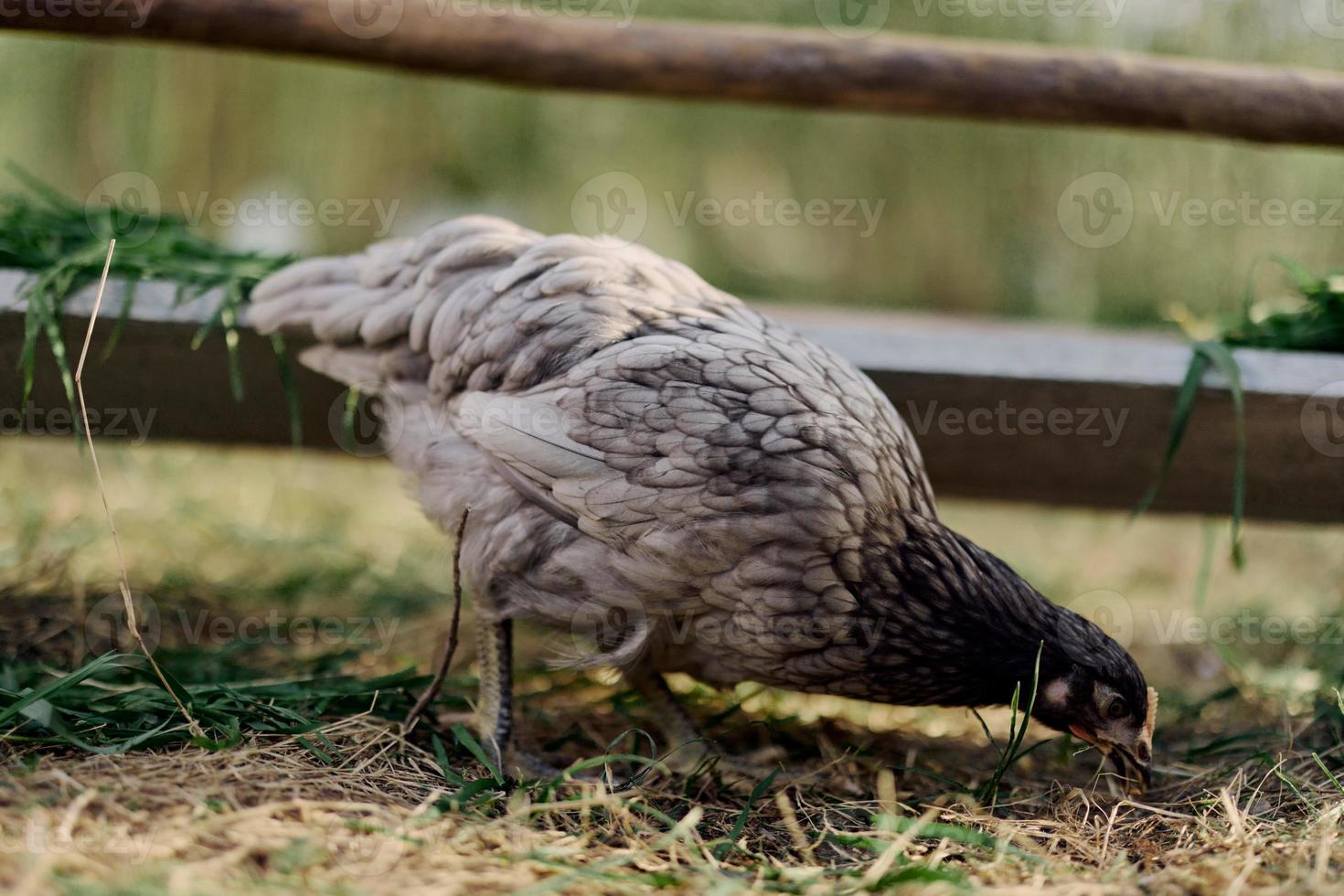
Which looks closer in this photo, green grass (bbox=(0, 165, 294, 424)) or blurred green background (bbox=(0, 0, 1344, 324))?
green grass (bbox=(0, 165, 294, 424))

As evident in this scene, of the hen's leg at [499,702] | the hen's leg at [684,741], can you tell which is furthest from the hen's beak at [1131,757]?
the hen's leg at [499,702]

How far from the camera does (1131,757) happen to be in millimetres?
1905

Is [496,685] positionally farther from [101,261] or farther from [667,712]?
A: [101,261]

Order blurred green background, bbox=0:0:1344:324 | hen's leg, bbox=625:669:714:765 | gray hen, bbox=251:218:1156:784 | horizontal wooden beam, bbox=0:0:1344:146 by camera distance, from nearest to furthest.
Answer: gray hen, bbox=251:218:1156:784, hen's leg, bbox=625:669:714:765, horizontal wooden beam, bbox=0:0:1344:146, blurred green background, bbox=0:0:1344:324

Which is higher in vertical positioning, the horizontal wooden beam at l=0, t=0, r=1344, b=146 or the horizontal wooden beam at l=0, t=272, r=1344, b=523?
the horizontal wooden beam at l=0, t=0, r=1344, b=146

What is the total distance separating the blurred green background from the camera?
16.1 ft

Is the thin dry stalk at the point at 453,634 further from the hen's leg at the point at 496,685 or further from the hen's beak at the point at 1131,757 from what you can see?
the hen's beak at the point at 1131,757

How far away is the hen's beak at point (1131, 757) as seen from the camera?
1.90 m

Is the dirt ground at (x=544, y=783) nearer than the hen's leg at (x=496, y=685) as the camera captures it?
Yes

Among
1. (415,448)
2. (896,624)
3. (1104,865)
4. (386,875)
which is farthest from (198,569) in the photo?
(1104,865)

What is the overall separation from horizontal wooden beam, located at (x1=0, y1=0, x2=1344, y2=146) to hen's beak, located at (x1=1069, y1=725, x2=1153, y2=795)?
1563 mm

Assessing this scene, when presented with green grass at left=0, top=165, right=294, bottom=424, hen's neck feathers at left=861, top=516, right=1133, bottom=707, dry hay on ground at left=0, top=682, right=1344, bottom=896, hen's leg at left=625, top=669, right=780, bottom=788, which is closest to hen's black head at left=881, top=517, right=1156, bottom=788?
hen's neck feathers at left=861, top=516, right=1133, bottom=707

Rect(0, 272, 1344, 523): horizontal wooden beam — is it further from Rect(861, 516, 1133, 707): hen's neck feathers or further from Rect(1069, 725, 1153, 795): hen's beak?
Rect(1069, 725, 1153, 795): hen's beak

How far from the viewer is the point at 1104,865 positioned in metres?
1.67
